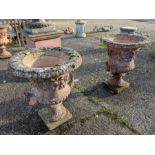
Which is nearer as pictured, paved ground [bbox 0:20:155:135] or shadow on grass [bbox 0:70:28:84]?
paved ground [bbox 0:20:155:135]

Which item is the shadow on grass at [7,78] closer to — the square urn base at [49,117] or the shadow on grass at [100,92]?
the square urn base at [49,117]

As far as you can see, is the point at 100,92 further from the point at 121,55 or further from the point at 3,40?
the point at 3,40

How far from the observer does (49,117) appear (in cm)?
346

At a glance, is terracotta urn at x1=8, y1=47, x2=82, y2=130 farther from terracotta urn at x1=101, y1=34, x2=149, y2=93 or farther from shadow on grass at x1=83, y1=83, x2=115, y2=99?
terracotta urn at x1=101, y1=34, x2=149, y2=93

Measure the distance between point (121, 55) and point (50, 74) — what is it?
1.87m

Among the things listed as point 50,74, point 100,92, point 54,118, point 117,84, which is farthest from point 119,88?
point 50,74

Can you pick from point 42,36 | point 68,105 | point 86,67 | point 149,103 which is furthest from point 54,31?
point 149,103

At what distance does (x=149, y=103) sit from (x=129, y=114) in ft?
1.93

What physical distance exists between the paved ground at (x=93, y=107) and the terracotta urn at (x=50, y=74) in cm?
20

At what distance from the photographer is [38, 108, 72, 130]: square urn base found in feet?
10.9

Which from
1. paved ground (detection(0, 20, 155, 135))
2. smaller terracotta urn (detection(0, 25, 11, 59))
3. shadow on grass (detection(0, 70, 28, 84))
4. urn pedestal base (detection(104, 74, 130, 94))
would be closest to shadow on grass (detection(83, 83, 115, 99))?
paved ground (detection(0, 20, 155, 135))

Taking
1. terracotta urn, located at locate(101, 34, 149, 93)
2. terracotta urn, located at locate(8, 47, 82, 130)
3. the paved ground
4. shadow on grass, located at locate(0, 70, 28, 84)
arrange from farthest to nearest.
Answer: shadow on grass, located at locate(0, 70, 28, 84) < terracotta urn, located at locate(101, 34, 149, 93) < the paved ground < terracotta urn, located at locate(8, 47, 82, 130)

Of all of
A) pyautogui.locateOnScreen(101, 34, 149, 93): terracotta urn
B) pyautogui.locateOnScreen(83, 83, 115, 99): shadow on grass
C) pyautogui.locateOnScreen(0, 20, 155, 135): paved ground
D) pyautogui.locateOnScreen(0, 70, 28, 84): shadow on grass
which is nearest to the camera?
pyautogui.locateOnScreen(0, 20, 155, 135): paved ground

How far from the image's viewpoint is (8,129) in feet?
11.0
